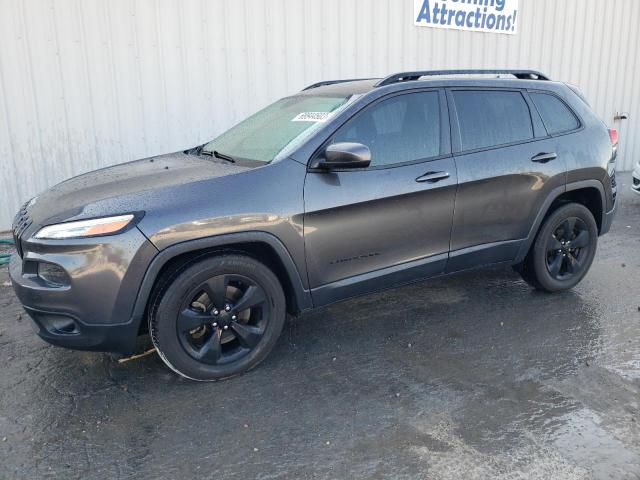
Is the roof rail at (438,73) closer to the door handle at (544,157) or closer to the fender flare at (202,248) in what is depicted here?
the door handle at (544,157)

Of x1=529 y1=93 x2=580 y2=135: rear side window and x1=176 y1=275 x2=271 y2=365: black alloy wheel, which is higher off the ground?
x1=529 y1=93 x2=580 y2=135: rear side window

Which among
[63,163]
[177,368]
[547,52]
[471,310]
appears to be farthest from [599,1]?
[177,368]

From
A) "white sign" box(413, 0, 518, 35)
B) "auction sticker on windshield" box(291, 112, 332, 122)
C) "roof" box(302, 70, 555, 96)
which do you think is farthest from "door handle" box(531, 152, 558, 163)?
"white sign" box(413, 0, 518, 35)

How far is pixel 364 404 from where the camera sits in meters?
3.15

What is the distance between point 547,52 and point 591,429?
9044mm

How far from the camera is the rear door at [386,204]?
344 centimetres

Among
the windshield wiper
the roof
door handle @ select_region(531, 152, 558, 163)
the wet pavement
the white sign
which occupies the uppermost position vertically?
the white sign

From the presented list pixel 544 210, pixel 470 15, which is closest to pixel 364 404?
pixel 544 210

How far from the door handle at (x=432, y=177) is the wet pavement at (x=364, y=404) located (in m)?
1.12

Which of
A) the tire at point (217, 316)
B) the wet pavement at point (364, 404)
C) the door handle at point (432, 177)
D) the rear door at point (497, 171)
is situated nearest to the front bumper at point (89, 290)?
the tire at point (217, 316)

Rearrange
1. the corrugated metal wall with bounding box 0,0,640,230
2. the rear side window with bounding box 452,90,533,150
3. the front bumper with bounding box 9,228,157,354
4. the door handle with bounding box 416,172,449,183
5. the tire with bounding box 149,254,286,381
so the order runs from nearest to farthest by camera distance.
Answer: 1. the front bumper with bounding box 9,228,157,354
2. the tire with bounding box 149,254,286,381
3. the door handle with bounding box 416,172,449,183
4. the rear side window with bounding box 452,90,533,150
5. the corrugated metal wall with bounding box 0,0,640,230

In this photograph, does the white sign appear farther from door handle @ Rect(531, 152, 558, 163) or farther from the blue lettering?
door handle @ Rect(531, 152, 558, 163)

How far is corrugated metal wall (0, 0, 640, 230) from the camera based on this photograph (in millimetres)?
6375

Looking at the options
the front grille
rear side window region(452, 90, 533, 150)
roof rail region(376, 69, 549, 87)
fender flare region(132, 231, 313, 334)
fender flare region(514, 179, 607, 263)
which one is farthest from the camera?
fender flare region(514, 179, 607, 263)
